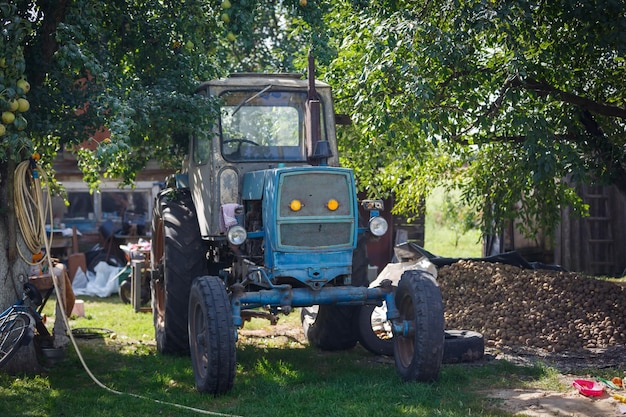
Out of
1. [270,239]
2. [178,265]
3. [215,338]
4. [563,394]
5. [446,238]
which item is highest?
[270,239]

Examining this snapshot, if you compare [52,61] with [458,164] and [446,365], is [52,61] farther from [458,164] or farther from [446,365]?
[458,164]

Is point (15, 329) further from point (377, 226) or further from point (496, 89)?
point (496, 89)

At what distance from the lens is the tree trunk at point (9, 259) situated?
715 centimetres

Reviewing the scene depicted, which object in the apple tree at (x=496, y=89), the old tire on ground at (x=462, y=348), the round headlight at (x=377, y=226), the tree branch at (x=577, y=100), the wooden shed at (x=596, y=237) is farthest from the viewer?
the wooden shed at (x=596, y=237)

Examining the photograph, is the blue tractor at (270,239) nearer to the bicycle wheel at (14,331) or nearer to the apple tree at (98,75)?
the apple tree at (98,75)

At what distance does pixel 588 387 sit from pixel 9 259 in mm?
4969

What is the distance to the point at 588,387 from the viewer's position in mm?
6359

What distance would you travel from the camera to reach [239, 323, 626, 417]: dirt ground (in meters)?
5.84

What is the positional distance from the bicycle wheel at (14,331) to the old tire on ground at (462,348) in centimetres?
360

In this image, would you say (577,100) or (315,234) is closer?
(315,234)

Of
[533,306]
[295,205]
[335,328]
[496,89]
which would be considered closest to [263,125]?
[295,205]

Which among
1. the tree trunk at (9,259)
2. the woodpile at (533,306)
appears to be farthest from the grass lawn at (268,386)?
the woodpile at (533,306)

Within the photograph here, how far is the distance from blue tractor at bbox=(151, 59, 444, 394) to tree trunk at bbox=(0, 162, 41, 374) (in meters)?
1.29

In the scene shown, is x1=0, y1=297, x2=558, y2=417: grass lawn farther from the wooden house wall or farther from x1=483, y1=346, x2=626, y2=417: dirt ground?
the wooden house wall
